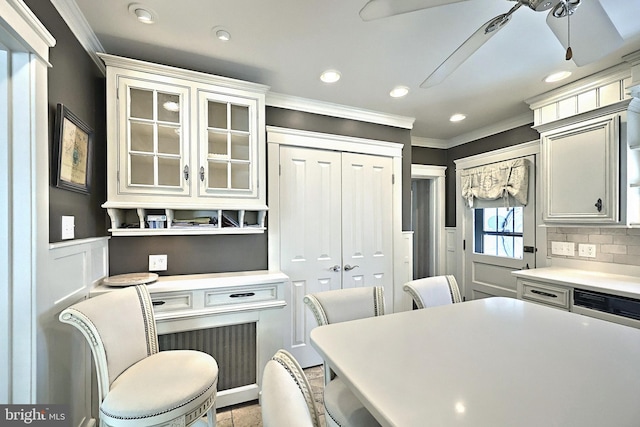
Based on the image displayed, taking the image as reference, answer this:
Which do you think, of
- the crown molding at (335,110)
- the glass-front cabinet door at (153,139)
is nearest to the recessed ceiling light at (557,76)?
the crown molding at (335,110)

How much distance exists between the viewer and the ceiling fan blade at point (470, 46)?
123cm

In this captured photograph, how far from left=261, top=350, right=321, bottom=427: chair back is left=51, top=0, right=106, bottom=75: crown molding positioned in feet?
6.54

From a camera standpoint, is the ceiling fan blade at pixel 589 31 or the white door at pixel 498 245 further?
the white door at pixel 498 245

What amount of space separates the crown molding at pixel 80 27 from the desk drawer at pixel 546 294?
3.80 metres

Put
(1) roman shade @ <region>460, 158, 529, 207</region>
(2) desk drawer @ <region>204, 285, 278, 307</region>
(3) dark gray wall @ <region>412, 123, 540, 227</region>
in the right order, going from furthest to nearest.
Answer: (3) dark gray wall @ <region>412, 123, 540, 227</region>, (1) roman shade @ <region>460, 158, 529, 207</region>, (2) desk drawer @ <region>204, 285, 278, 307</region>

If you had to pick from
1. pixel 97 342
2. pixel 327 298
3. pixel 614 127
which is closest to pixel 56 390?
pixel 97 342

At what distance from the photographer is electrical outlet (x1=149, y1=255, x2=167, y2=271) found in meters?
2.21

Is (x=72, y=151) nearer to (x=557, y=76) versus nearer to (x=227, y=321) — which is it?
(x=227, y=321)

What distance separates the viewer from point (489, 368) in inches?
37.8

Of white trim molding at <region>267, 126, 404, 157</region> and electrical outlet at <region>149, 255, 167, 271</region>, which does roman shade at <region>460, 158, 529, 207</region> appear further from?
electrical outlet at <region>149, 255, 167, 271</region>

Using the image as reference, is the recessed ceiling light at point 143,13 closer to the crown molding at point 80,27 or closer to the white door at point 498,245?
the crown molding at point 80,27

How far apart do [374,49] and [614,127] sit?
6.64 ft

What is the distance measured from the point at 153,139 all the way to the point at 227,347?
5.24ft

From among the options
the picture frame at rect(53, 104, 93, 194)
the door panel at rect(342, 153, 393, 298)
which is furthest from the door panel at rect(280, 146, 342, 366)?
the picture frame at rect(53, 104, 93, 194)
